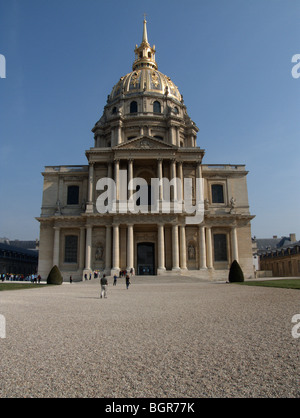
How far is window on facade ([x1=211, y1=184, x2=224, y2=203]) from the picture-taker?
44.8 meters

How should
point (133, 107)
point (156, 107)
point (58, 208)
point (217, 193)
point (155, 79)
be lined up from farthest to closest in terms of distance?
1. point (155, 79)
2. point (133, 107)
3. point (156, 107)
4. point (217, 193)
5. point (58, 208)

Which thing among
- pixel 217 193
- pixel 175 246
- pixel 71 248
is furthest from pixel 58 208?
pixel 217 193

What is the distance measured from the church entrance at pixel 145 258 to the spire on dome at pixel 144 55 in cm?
3708

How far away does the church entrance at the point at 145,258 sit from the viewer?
4162 cm

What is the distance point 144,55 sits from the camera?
64.5 metres

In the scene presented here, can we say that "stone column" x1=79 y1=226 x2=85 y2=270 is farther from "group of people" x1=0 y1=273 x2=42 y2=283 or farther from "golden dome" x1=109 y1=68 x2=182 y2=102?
"golden dome" x1=109 y1=68 x2=182 y2=102

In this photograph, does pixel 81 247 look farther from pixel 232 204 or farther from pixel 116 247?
pixel 232 204

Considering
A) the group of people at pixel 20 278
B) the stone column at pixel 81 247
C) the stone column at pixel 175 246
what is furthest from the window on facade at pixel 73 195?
the stone column at pixel 175 246

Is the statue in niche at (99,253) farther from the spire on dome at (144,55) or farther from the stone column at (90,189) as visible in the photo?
the spire on dome at (144,55)

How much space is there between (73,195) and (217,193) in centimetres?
1962

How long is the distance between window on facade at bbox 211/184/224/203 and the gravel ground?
117ft

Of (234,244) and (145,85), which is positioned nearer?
(234,244)

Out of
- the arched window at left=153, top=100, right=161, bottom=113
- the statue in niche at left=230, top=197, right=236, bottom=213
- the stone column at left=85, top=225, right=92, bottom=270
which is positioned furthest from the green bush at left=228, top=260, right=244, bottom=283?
the arched window at left=153, top=100, right=161, bottom=113
